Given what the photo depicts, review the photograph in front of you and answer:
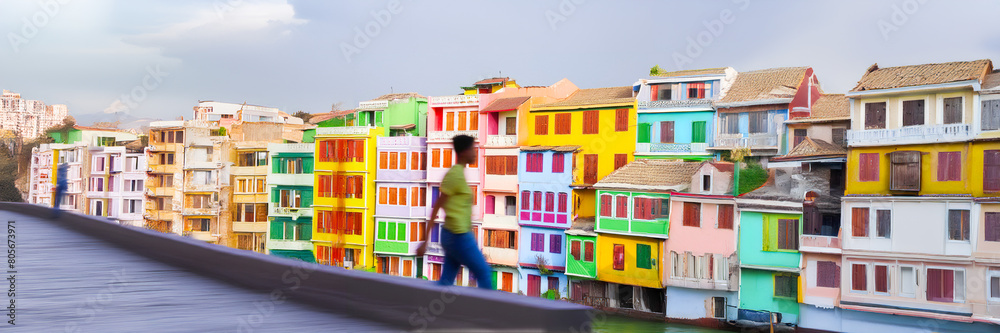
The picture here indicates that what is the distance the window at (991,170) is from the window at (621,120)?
48.0 feet

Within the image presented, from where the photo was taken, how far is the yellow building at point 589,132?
123 ft

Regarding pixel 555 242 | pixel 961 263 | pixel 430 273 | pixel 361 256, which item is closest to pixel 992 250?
pixel 961 263

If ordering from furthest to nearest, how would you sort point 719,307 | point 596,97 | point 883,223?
1. point 596,97
2. point 719,307
3. point 883,223

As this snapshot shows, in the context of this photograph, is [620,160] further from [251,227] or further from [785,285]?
[251,227]

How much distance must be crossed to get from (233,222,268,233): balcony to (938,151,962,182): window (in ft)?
124

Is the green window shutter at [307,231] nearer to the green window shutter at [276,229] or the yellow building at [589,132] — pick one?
the green window shutter at [276,229]

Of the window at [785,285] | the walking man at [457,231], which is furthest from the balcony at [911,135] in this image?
the walking man at [457,231]

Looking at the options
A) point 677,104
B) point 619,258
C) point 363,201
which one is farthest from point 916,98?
point 363,201

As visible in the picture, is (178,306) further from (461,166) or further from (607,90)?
(607,90)

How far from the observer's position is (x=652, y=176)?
35.0 meters

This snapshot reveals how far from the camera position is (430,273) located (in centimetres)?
4331

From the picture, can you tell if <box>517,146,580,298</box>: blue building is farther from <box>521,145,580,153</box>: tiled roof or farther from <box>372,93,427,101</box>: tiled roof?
<box>372,93,427,101</box>: tiled roof

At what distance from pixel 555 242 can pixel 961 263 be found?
17046 mm

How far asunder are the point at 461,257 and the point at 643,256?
29.9 meters
